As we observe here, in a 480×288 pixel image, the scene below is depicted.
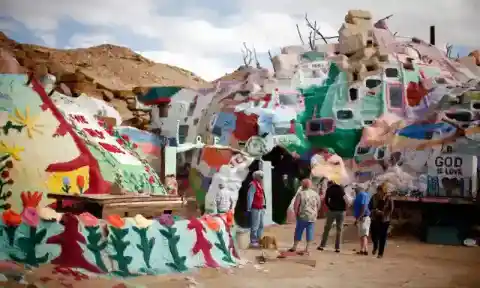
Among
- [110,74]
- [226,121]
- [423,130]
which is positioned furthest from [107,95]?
[423,130]

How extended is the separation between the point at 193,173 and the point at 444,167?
13.8ft

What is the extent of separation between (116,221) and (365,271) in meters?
2.24

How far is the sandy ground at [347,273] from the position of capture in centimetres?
425

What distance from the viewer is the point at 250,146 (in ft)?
34.2

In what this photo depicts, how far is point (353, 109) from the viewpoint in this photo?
11.5 m

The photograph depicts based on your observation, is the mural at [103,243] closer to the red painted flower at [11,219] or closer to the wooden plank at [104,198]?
the red painted flower at [11,219]

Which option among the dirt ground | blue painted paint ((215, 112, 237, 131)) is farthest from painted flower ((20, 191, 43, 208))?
blue painted paint ((215, 112, 237, 131))

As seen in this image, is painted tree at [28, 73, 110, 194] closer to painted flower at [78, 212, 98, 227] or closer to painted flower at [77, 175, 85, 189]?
painted flower at [77, 175, 85, 189]

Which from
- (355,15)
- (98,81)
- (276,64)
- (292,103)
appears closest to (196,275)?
(292,103)

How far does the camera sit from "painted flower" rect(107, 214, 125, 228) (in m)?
4.29

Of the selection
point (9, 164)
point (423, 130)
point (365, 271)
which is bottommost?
point (365, 271)

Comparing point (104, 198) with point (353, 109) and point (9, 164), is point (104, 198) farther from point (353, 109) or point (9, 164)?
point (353, 109)

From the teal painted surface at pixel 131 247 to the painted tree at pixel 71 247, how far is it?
14mm

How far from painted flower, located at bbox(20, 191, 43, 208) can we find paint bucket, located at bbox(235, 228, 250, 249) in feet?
6.51
